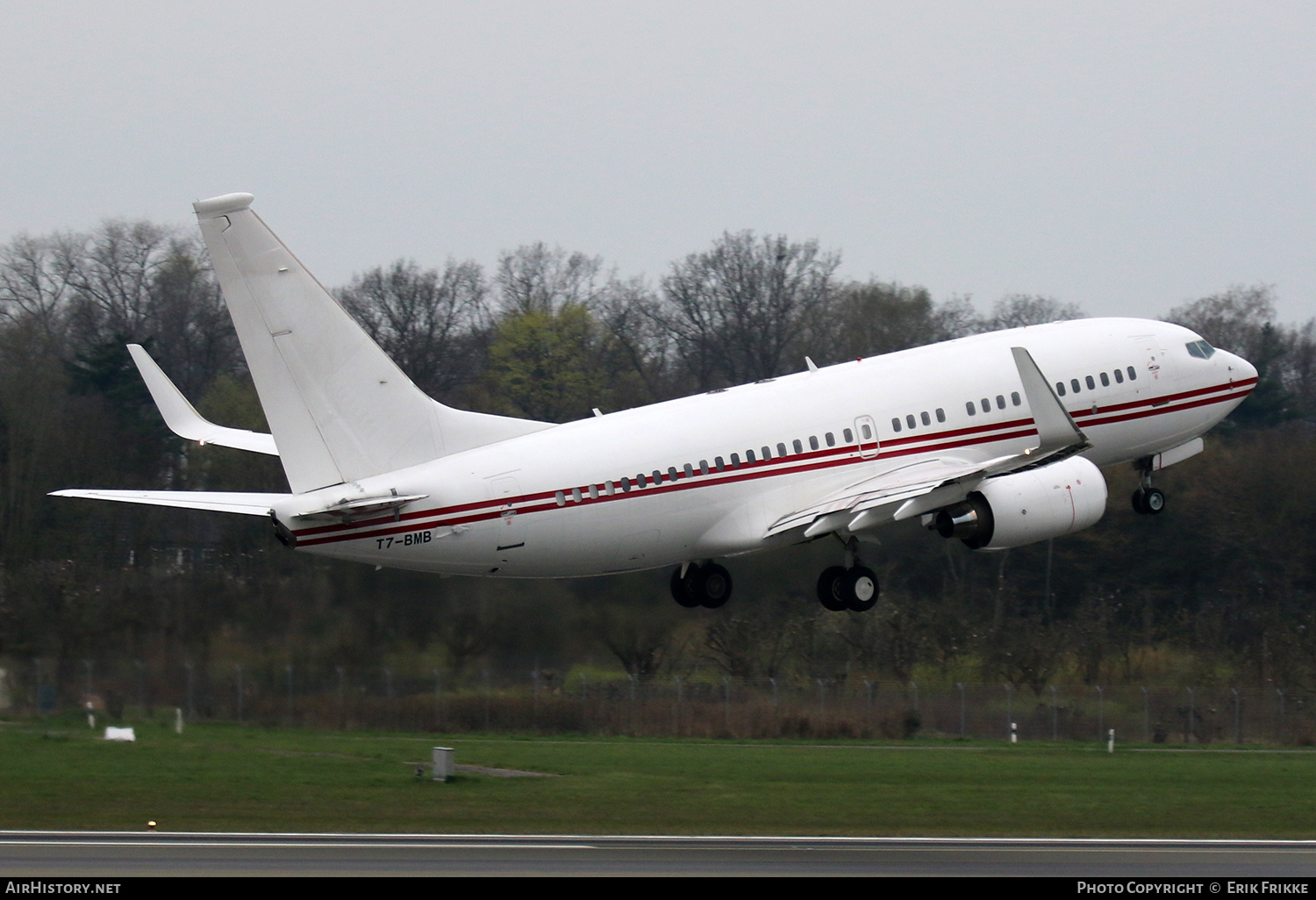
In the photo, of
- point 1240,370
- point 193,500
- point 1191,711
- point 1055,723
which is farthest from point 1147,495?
point 193,500

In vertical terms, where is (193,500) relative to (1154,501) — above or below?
below

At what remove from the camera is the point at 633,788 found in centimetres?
3588

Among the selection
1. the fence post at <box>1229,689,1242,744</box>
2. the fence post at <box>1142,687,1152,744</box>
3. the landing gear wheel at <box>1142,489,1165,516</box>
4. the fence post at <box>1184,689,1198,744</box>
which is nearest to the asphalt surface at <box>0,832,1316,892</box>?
the landing gear wheel at <box>1142,489,1165,516</box>

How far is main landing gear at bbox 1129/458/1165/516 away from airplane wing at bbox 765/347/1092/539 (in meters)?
6.87

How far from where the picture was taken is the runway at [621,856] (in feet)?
82.6

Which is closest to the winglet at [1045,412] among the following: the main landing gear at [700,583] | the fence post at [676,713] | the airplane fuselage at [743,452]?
the airplane fuselage at [743,452]

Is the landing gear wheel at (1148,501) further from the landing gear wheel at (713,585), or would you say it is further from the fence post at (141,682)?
the fence post at (141,682)

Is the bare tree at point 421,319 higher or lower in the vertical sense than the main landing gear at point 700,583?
higher

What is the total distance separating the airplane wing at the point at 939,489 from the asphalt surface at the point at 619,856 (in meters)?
9.52

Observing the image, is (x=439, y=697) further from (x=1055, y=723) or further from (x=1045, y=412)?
(x=1055, y=723)

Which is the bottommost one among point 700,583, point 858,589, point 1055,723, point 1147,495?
point 1055,723

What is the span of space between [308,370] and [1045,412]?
15164 mm

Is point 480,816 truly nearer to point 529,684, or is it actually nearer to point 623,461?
point 623,461
